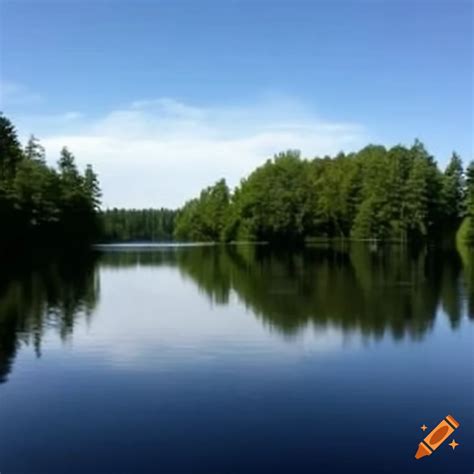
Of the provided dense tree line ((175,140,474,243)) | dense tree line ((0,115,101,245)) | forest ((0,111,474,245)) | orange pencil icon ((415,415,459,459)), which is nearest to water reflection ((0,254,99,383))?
orange pencil icon ((415,415,459,459))

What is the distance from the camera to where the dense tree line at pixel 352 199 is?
95000mm

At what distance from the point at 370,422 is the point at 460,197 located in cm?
9533

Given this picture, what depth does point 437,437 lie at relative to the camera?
11.4 metres

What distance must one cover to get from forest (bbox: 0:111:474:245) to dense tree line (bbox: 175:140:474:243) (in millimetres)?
147

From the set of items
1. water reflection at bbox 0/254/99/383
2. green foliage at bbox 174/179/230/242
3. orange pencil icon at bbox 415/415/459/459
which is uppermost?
green foliage at bbox 174/179/230/242

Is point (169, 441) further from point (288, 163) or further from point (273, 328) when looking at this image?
point (288, 163)

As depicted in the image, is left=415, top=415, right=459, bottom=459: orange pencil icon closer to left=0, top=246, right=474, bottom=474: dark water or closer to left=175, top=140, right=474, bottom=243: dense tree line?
left=0, top=246, right=474, bottom=474: dark water

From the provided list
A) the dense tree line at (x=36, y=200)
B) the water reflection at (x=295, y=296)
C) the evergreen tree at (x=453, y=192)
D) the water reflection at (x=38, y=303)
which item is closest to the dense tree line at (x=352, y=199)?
the evergreen tree at (x=453, y=192)

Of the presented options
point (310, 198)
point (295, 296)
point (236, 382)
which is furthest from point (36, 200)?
point (236, 382)

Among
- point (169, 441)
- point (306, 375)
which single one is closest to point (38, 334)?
point (306, 375)

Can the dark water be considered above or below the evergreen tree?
below

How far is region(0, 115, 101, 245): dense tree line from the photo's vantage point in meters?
67.6

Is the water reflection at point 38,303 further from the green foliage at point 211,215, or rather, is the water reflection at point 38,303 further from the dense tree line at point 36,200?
the green foliage at point 211,215

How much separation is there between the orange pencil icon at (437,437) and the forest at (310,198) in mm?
63487
